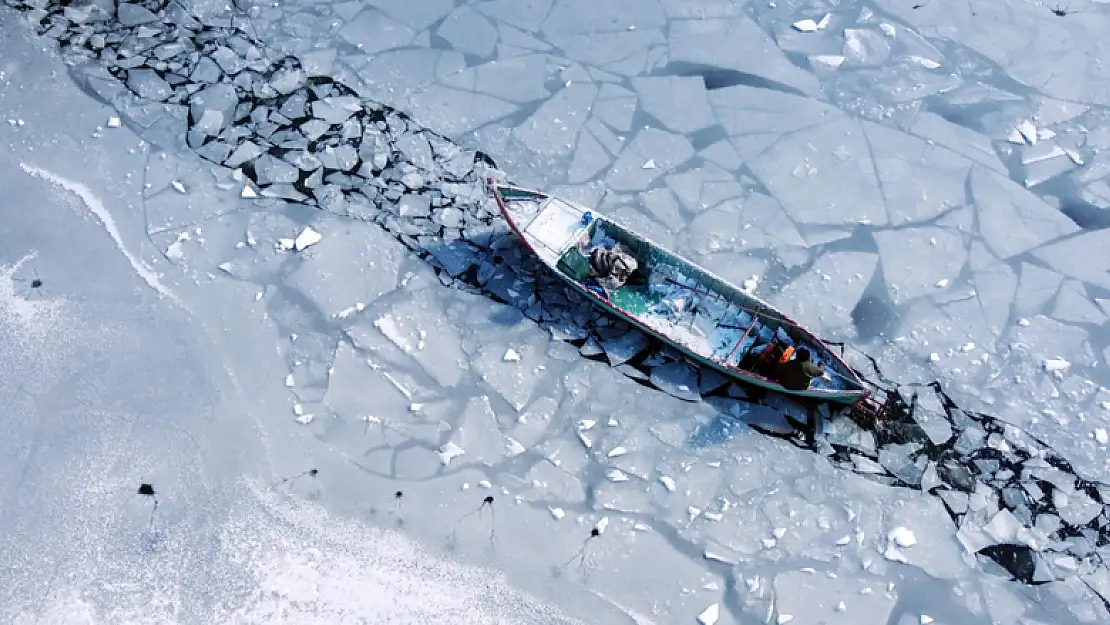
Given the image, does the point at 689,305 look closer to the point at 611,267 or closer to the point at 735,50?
the point at 611,267

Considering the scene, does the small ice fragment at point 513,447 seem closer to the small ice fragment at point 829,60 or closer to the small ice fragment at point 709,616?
the small ice fragment at point 709,616

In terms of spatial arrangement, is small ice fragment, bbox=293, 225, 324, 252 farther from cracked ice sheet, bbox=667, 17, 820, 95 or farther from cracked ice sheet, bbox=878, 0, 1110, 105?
cracked ice sheet, bbox=878, 0, 1110, 105

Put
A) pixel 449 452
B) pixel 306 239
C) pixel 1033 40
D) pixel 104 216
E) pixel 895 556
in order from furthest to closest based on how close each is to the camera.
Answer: pixel 1033 40 < pixel 104 216 < pixel 306 239 < pixel 449 452 < pixel 895 556

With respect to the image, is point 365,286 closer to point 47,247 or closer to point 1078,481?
point 47,247

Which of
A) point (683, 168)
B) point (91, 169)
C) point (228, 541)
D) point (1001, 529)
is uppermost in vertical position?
point (683, 168)

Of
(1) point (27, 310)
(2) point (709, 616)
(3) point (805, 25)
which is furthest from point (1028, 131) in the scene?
(1) point (27, 310)

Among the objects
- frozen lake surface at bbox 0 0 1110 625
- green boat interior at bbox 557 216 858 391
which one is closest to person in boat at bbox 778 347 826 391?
green boat interior at bbox 557 216 858 391

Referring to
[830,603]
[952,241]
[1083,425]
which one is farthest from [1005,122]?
[830,603]
